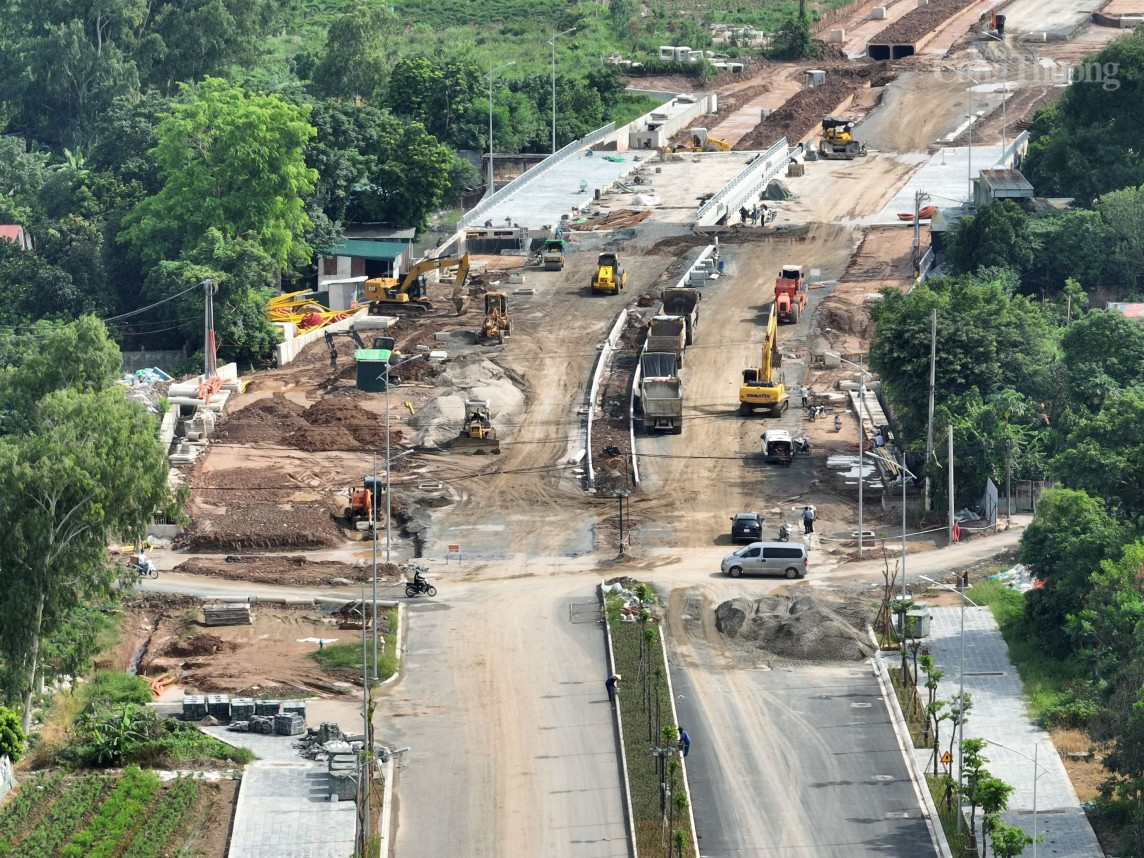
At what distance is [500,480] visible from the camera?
3282 inches

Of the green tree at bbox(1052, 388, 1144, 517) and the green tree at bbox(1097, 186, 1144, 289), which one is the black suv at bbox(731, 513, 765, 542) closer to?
the green tree at bbox(1052, 388, 1144, 517)

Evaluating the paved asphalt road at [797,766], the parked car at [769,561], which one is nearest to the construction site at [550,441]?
the parked car at [769,561]

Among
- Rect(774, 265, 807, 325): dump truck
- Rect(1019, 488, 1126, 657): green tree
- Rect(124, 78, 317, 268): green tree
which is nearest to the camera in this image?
Rect(1019, 488, 1126, 657): green tree

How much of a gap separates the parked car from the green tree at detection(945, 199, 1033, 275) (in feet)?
124

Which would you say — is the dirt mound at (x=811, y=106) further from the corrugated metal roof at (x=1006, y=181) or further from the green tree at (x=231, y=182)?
the green tree at (x=231, y=182)

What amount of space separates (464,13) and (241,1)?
3047cm

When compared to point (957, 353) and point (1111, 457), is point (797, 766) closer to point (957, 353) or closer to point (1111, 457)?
point (1111, 457)

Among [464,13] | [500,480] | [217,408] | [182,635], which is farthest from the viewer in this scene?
[464,13]

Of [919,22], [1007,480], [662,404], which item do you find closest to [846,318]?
[662,404]

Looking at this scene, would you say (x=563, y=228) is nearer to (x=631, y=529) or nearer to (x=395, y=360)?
(x=395, y=360)

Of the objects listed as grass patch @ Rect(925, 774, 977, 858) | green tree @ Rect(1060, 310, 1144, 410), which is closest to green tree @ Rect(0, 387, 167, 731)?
grass patch @ Rect(925, 774, 977, 858)

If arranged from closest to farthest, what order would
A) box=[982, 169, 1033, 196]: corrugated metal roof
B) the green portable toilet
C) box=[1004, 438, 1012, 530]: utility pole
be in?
1. box=[1004, 438, 1012, 530]: utility pole
2. the green portable toilet
3. box=[982, 169, 1033, 196]: corrugated metal roof

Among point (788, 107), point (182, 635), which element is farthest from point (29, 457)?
point (788, 107)

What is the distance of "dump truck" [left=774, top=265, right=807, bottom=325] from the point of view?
4048 inches
